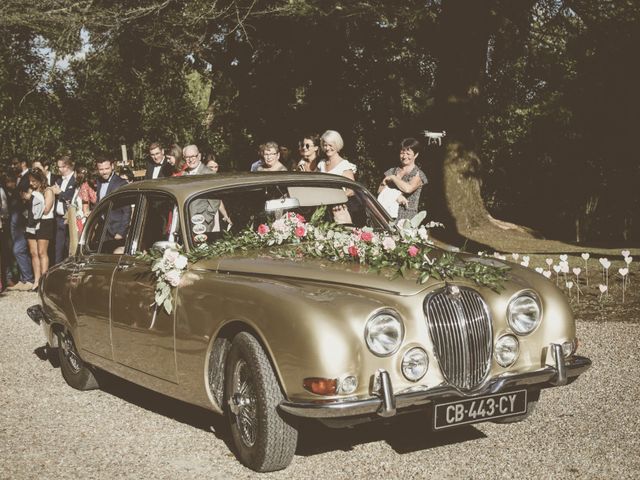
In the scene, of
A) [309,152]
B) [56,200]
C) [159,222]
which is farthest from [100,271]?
[56,200]

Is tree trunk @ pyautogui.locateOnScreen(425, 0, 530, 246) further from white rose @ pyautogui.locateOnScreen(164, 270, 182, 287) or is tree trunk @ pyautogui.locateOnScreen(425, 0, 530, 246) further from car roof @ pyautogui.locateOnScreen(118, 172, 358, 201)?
white rose @ pyautogui.locateOnScreen(164, 270, 182, 287)

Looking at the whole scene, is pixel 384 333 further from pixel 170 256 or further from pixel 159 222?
pixel 159 222

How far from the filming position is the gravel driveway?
4949 millimetres

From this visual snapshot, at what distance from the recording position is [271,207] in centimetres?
612

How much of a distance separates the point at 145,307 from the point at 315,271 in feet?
4.59

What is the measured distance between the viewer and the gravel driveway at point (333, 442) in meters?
4.95

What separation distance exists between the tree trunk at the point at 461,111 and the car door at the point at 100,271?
35.7 feet

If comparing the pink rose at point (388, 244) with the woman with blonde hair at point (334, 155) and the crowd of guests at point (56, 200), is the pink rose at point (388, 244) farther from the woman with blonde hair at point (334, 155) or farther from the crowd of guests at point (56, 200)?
the crowd of guests at point (56, 200)

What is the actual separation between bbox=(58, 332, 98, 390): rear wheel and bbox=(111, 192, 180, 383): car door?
1111 mm

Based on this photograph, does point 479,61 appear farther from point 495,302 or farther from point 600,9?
point 495,302

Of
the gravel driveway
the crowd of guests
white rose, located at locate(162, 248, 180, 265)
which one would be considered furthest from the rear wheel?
the crowd of guests

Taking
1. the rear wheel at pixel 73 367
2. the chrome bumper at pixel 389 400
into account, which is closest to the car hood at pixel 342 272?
the chrome bumper at pixel 389 400

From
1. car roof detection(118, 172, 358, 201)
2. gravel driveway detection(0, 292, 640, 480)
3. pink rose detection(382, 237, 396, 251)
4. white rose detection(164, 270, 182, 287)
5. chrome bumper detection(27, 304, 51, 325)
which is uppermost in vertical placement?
car roof detection(118, 172, 358, 201)

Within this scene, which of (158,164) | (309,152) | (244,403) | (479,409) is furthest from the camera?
(158,164)
